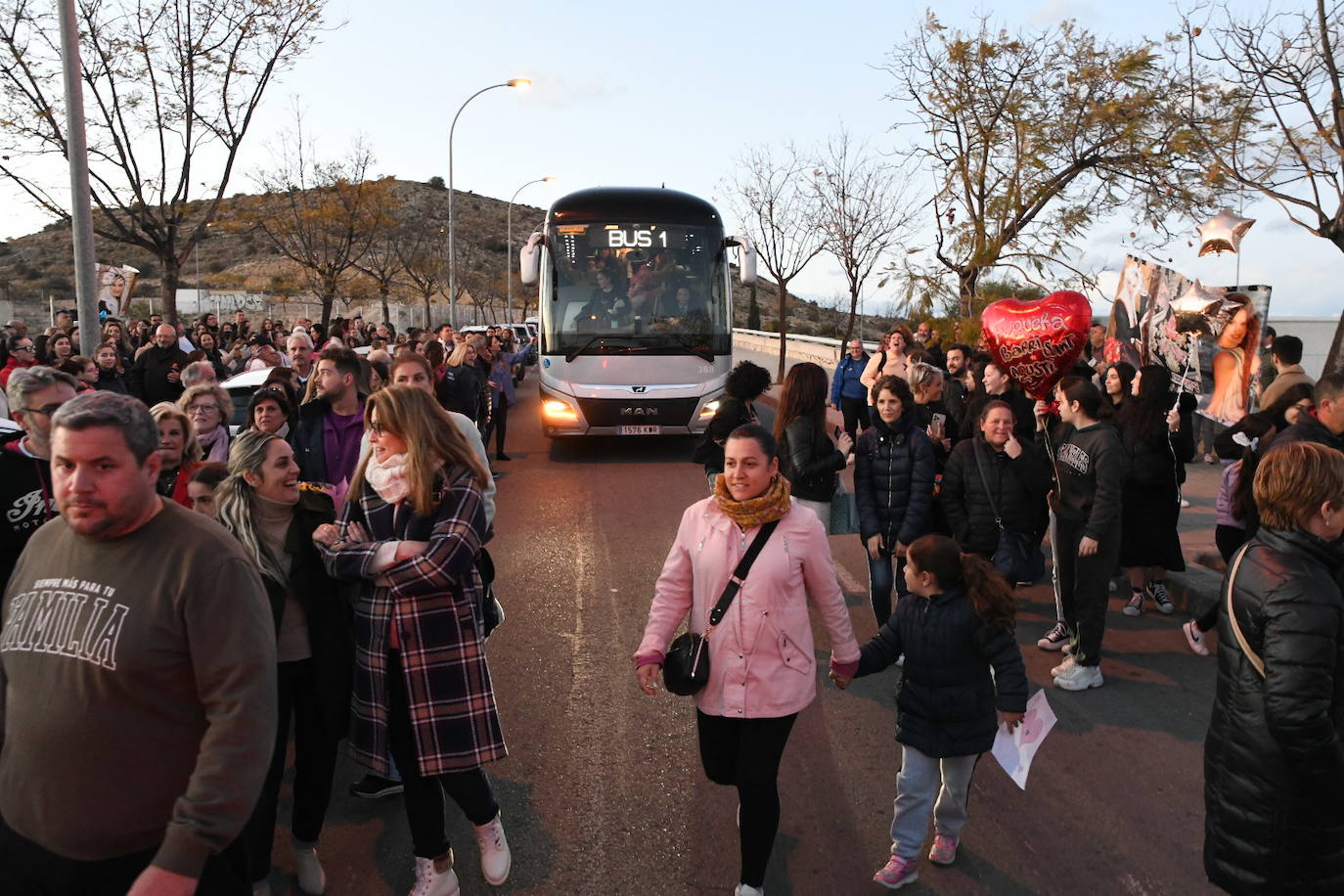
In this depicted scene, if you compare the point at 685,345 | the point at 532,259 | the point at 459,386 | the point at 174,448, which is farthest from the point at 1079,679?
the point at 532,259

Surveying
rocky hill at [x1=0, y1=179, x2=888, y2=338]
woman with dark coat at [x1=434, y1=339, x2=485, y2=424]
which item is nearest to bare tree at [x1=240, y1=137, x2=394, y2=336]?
rocky hill at [x1=0, y1=179, x2=888, y2=338]

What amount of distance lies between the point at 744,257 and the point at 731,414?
7642mm

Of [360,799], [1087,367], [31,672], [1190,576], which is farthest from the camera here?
[1087,367]

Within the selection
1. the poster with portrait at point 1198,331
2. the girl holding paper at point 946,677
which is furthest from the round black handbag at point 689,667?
the poster with portrait at point 1198,331

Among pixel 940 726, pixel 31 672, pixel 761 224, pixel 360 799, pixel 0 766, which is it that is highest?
pixel 761 224

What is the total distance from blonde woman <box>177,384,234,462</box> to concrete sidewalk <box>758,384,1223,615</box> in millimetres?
3601

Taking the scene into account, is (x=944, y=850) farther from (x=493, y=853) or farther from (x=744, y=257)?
(x=744, y=257)

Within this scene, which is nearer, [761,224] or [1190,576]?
[1190,576]

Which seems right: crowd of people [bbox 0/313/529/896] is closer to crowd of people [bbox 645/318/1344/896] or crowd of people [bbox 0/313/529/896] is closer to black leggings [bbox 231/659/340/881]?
black leggings [bbox 231/659/340/881]

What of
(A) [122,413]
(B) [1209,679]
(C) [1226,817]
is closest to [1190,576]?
(B) [1209,679]

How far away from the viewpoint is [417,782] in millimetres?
3490

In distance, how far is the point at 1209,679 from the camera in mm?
5703

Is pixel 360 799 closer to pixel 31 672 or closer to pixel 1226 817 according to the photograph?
pixel 31 672

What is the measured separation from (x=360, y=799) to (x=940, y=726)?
2538 millimetres
